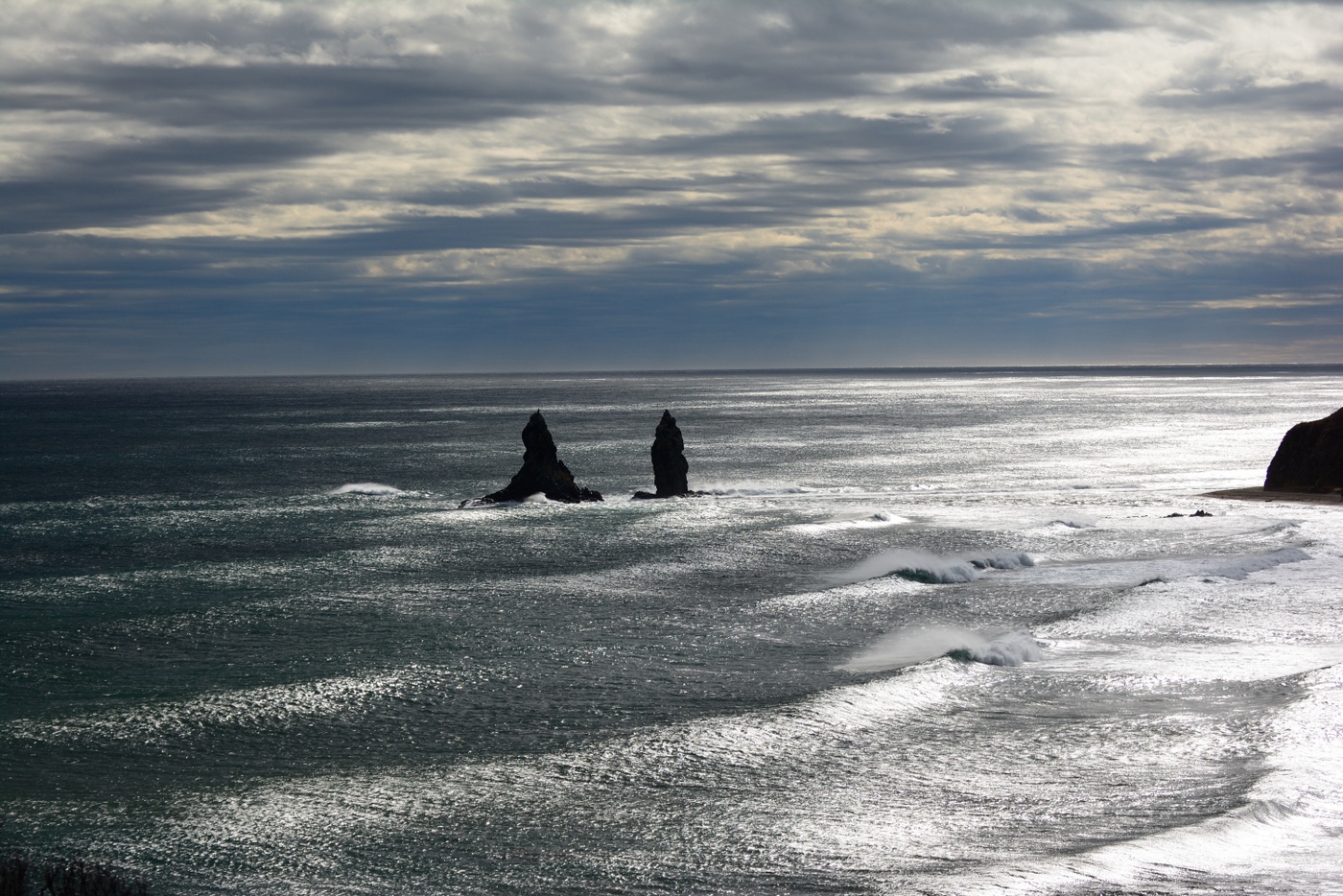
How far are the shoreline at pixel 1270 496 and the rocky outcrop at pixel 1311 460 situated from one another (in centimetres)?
89

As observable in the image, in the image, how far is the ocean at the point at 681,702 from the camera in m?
18.9

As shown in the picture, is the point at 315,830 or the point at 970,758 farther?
the point at 970,758

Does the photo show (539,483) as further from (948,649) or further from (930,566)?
(948,649)

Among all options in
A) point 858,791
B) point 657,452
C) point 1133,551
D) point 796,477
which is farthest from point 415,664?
point 796,477

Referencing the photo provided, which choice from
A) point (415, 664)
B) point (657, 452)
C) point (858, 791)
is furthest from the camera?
point (657, 452)

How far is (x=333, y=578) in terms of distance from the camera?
45.9 metres

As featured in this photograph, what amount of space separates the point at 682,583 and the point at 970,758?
2192 centimetres

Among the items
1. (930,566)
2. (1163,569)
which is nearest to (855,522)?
(930,566)

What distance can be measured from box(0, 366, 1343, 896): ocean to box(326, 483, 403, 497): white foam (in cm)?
1460

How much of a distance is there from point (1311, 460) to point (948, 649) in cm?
4912

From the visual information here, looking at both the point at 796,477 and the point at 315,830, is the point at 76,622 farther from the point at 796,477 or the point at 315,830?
the point at 796,477

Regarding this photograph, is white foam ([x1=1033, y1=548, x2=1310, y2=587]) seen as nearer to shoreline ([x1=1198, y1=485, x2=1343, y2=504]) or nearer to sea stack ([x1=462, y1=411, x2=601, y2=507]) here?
shoreline ([x1=1198, y1=485, x2=1343, y2=504])

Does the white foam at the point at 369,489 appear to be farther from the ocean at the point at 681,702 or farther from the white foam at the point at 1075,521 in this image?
the white foam at the point at 1075,521

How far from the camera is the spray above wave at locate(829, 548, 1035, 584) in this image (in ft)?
149
